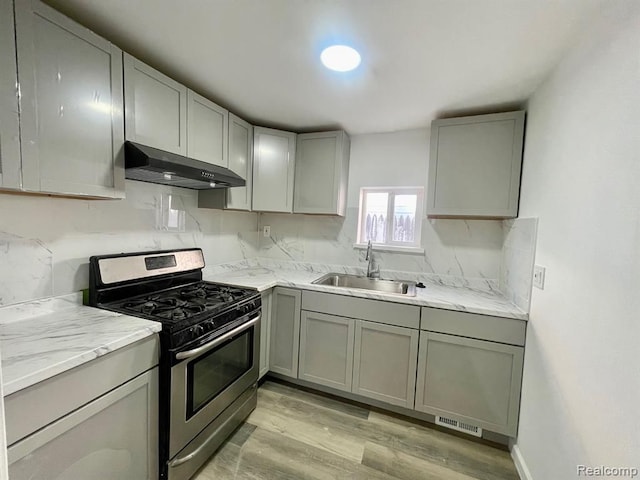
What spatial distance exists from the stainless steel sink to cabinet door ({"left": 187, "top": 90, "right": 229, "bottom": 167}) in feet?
→ 4.13

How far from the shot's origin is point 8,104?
99 centimetres

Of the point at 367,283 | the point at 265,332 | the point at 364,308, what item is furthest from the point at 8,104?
the point at 367,283

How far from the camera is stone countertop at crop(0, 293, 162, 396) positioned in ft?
2.84

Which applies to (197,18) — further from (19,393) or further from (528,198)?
(528,198)

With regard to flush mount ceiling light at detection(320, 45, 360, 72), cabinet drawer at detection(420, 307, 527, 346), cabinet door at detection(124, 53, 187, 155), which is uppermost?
flush mount ceiling light at detection(320, 45, 360, 72)

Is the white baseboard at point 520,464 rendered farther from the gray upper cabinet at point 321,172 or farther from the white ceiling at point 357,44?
the white ceiling at point 357,44

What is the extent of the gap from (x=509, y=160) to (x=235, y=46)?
1.89 metres

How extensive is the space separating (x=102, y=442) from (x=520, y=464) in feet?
7.00

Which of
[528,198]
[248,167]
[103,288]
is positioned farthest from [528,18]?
[103,288]

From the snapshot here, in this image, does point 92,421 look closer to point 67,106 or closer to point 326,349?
point 67,106

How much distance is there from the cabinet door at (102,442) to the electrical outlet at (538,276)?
202 centimetres

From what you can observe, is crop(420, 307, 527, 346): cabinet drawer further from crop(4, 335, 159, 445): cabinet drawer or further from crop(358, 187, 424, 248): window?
crop(4, 335, 159, 445): cabinet drawer

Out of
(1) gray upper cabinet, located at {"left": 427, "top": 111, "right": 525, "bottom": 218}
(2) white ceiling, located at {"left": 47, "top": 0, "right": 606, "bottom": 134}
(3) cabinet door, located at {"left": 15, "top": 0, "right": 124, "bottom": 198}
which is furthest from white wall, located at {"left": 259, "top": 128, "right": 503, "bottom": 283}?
(3) cabinet door, located at {"left": 15, "top": 0, "right": 124, "bottom": 198}

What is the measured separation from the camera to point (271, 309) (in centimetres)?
225
